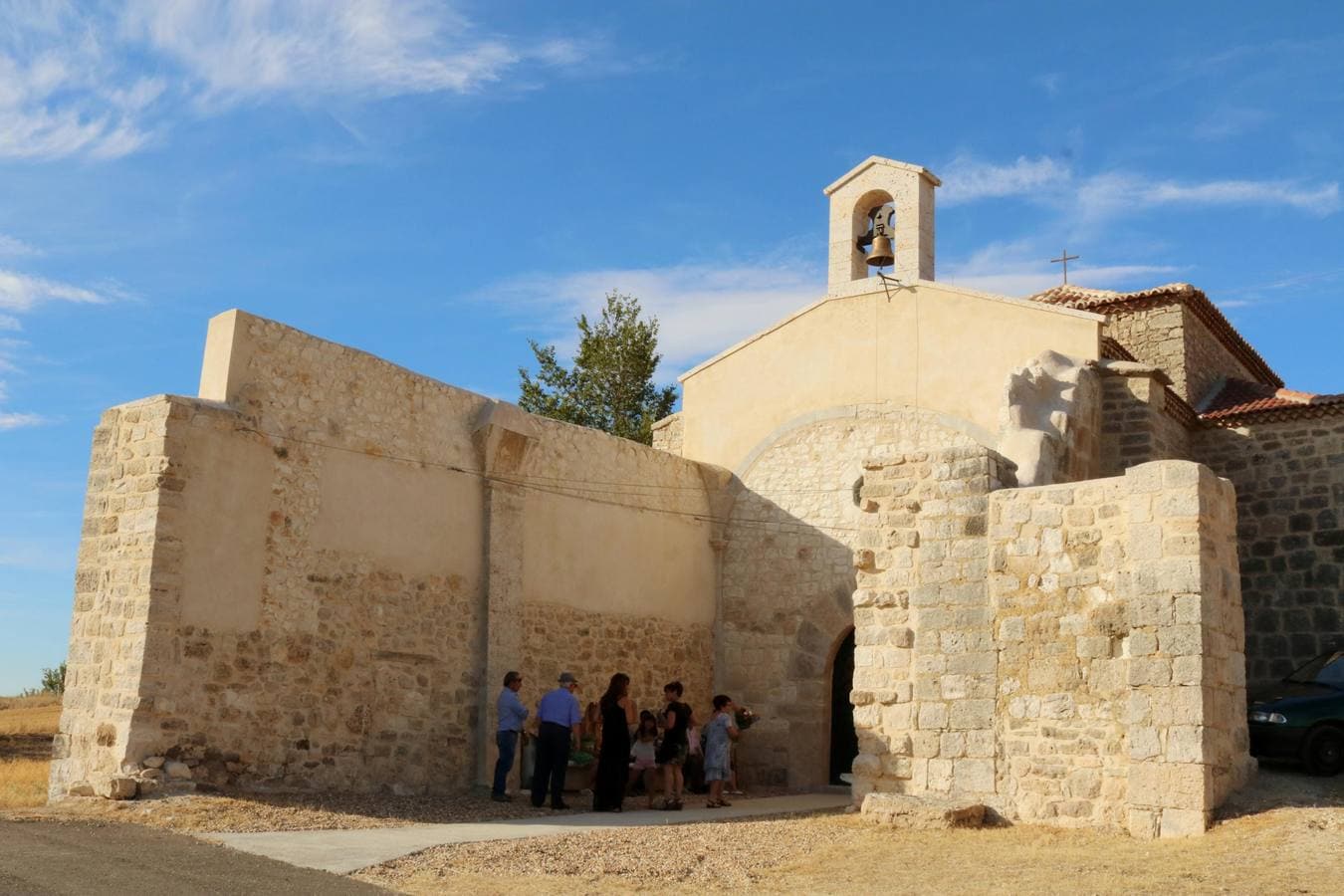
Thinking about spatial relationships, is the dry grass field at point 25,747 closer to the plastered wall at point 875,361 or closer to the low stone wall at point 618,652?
the low stone wall at point 618,652

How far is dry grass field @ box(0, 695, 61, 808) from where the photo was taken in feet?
35.7

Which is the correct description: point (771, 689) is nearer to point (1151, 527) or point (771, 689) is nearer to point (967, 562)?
point (967, 562)

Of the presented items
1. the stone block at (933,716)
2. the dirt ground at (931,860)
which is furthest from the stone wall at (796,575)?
the dirt ground at (931,860)

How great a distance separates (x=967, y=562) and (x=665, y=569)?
6242 mm

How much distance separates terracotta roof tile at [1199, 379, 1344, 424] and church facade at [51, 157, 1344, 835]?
0.04 meters

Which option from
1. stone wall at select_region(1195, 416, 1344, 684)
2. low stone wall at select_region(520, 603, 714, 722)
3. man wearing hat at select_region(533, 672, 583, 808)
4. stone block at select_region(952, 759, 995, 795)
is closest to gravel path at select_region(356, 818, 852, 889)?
stone block at select_region(952, 759, 995, 795)

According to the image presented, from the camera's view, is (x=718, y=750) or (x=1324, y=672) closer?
(x=1324, y=672)

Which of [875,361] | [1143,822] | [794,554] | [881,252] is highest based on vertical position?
[881,252]

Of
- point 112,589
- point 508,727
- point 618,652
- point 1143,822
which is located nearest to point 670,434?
point 618,652

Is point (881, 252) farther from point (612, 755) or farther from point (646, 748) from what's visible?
point (612, 755)

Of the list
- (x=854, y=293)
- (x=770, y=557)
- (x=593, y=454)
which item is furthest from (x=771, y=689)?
(x=854, y=293)

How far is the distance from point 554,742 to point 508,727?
621 mm

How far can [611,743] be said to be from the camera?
39.1 feet

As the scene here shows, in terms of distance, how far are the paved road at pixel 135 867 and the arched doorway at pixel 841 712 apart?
906cm
